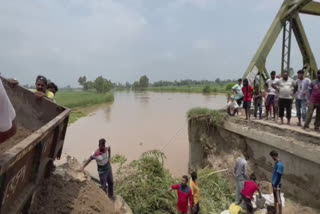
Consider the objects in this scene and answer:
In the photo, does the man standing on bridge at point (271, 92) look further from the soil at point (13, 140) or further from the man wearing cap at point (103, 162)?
the soil at point (13, 140)

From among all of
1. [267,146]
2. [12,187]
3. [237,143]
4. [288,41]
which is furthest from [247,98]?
[12,187]

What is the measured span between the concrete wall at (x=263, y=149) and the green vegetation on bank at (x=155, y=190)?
1.04 m

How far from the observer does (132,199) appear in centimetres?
452

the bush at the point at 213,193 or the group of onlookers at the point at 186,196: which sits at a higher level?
the group of onlookers at the point at 186,196

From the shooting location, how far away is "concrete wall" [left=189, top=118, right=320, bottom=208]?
4.50 meters

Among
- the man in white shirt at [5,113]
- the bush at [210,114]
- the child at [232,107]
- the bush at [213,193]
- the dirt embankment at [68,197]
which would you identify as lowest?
the bush at [213,193]

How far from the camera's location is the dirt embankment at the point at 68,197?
8.43ft

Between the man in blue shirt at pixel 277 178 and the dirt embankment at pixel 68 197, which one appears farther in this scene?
the man in blue shirt at pixel 277 178

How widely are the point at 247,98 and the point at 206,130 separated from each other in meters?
1.59

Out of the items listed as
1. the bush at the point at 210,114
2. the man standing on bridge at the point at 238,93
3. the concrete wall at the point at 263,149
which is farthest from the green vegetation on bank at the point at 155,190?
the man standing on bridge at the point at 238,93

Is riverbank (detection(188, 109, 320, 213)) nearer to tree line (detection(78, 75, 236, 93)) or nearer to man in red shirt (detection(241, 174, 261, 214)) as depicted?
man in red shirt (detection(241, 174, 261, 214))

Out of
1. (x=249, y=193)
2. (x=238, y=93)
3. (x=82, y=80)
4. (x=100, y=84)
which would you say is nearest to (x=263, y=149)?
(x=249, y=193)

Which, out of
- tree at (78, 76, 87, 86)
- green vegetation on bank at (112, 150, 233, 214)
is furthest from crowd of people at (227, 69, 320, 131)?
tree at (78, 76, 87, 86)

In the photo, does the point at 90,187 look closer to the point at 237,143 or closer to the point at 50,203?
the point at 50,203
